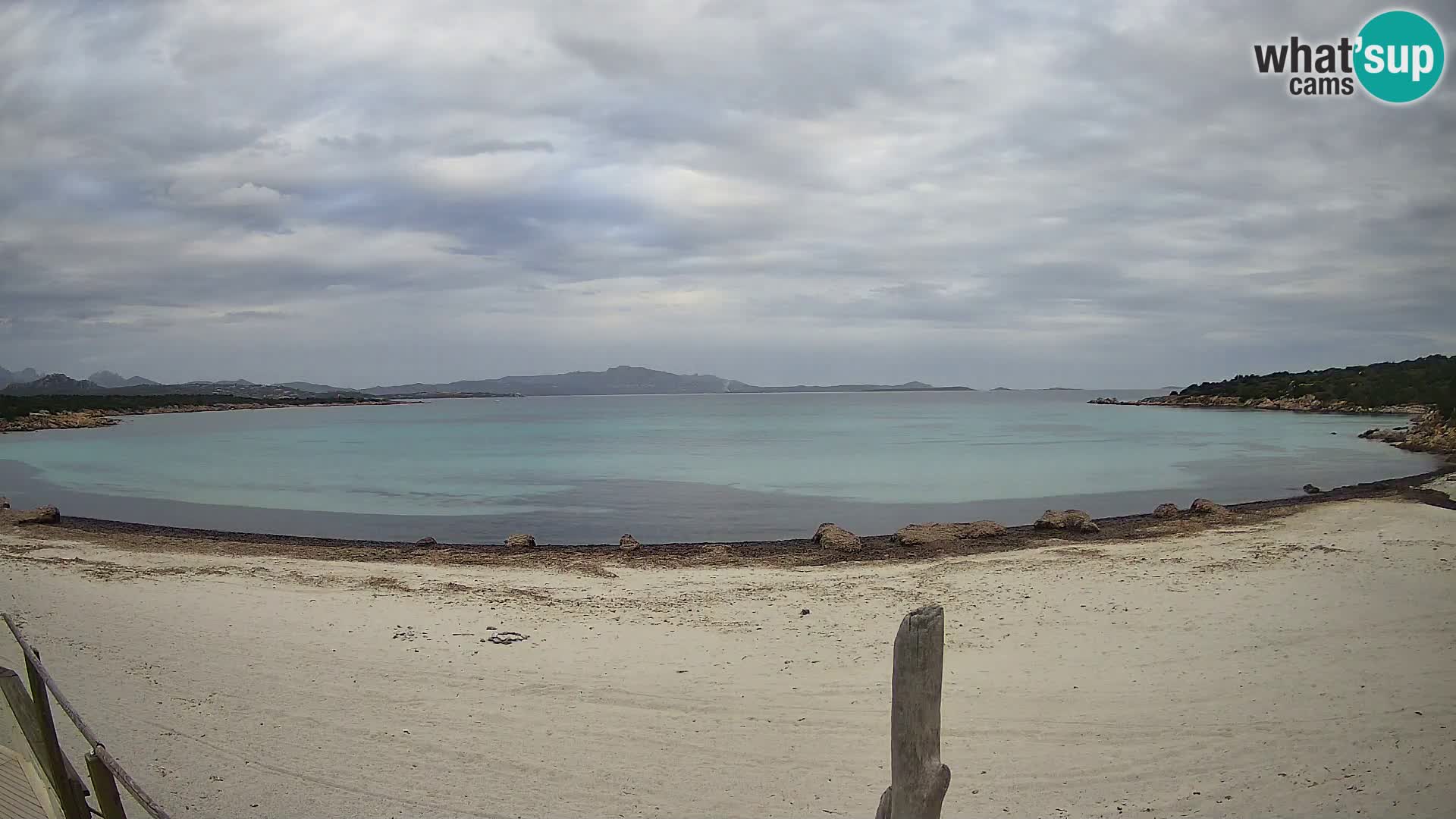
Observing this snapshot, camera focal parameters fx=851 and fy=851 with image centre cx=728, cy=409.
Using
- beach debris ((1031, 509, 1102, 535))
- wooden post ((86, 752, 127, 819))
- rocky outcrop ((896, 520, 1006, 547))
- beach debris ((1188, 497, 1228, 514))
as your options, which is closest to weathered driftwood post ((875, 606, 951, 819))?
wooden post ((86, 752, 127, 819))

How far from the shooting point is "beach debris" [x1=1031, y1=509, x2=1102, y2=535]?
14922 mm

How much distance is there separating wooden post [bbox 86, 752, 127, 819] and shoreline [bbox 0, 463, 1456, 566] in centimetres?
930

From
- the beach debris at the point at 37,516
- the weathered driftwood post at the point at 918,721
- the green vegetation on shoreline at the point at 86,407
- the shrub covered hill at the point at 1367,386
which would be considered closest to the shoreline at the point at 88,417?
the green vegetation on shoreline at the point at 86,407

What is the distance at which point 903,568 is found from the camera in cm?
1170

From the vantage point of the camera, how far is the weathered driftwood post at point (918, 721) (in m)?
2.93

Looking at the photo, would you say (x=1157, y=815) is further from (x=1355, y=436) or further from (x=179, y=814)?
(x=1355, y=436)

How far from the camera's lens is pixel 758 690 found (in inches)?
257

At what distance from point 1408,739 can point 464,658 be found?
6684 millimetres

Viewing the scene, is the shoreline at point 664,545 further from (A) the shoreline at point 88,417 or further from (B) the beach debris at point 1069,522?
(A) the shoreline at point 88,417

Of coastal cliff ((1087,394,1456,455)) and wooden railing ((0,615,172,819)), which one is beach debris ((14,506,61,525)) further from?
coastal cliff ((1087,394,1456,455))

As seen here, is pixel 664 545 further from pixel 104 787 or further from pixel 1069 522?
pixel 104 787

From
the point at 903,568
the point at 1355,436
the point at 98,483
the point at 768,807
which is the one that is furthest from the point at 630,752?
the point at 1355,436

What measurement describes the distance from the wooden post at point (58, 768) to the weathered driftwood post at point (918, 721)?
339cm

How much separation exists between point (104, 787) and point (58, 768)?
0.37m
